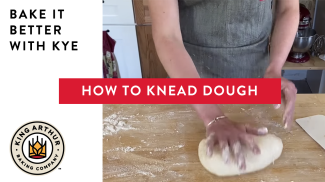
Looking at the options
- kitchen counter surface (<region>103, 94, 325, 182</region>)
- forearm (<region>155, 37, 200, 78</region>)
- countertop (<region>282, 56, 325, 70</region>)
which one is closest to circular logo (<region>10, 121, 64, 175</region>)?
kitchen counter surface (<region>103, 94, 325, 182</region>)

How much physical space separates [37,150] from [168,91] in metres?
0.37

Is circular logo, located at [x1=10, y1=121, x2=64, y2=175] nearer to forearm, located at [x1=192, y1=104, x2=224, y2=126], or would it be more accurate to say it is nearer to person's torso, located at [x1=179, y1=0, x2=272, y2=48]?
forearm, located at [x1=192, y1=104, x2=224, y2=126]

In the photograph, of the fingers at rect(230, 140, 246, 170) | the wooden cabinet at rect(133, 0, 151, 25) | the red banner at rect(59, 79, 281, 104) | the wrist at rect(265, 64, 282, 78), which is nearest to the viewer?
the fingers at rect(230, 140, 246, 170)

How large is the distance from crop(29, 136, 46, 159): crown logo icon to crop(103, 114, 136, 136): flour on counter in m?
0.19

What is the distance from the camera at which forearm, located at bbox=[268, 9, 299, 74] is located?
99cm

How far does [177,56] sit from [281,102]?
0.31 m

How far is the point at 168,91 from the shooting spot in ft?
2.95

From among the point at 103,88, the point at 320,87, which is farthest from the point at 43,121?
the point at 320,87

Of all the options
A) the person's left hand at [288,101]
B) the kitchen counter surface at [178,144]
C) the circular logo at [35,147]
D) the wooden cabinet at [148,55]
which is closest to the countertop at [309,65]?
the wooden cabinet at [148,55]

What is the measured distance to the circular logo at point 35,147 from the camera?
69 centimetres

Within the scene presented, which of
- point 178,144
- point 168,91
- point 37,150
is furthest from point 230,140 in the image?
point 37,150

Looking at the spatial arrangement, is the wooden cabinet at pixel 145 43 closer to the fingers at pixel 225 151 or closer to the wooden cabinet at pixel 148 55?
the wooden cabinet at pixel 148 55

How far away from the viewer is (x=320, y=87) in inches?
81.4

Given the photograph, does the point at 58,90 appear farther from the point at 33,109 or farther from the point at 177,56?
the point at 177,56
